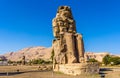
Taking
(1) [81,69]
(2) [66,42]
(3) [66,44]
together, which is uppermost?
(2) [66,42]

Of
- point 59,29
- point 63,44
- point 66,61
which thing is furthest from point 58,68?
point 59,29

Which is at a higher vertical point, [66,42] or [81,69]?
[66,42]

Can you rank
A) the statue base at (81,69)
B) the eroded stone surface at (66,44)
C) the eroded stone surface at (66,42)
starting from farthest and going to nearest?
the eroded stone surface at (66,42)
the eroded stone surface at (66,44)
the statue base at (81,69)

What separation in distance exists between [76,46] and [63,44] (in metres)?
2.19

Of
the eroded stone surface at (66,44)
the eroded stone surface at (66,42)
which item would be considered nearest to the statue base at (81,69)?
the eroded stone surface at (66,44)

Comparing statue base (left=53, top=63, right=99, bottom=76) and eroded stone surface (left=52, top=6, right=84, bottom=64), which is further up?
eroded stone surface (left=52, top=6, right=84, bottom=64)

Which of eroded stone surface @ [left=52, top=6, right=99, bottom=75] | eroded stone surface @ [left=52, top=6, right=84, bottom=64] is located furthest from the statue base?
eroded stone surface @ [left=52, top=6, right=84, bottom=64]

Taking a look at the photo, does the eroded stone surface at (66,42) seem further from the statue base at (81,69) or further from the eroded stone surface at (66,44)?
the statue base at (81,69)

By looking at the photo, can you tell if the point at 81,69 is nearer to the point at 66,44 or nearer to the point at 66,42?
the point at 66,44

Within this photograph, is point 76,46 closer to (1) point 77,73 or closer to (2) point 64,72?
(2) point 64,72

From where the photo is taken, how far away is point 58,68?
3284 cm

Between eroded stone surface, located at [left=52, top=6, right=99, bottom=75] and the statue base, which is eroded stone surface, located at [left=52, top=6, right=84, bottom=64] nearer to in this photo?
eroded stone surface, located at [left=52, top=6, right=99, bottom=75]

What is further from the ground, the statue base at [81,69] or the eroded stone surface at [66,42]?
the eroded stone surface at [66,42]

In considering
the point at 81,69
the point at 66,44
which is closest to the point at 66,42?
the point at 66,44
